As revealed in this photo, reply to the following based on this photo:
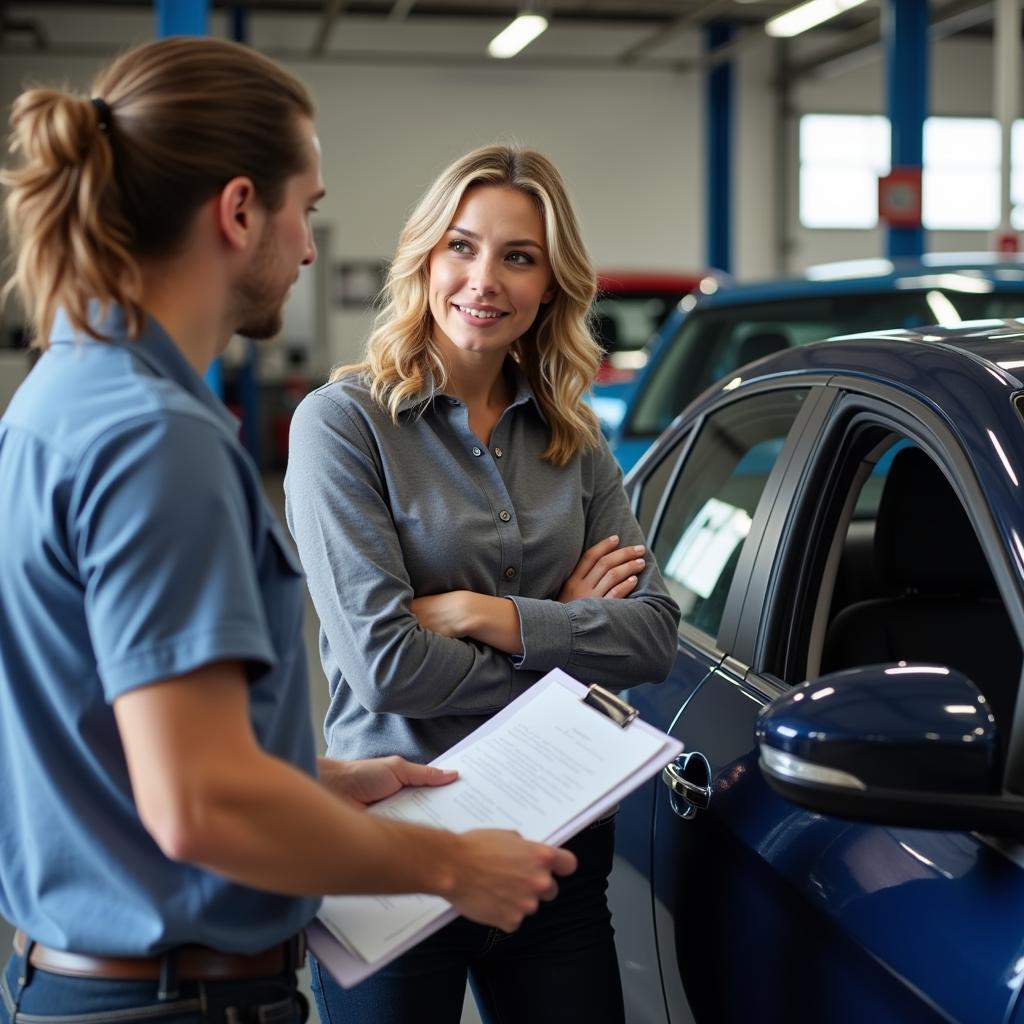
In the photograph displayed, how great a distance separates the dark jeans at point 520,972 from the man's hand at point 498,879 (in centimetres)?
49

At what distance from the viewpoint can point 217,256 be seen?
3.94 ft

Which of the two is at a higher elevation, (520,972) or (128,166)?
(128,166)

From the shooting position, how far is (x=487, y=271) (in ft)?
6.33

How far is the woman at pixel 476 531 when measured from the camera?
1.77 meters

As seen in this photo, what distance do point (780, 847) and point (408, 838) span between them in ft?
2.08

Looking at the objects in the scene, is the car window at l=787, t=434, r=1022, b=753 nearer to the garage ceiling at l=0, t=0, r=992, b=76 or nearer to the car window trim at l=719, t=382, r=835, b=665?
the car window trim at l=719, t=382, r=835, b=665

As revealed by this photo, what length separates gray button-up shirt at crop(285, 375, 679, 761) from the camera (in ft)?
5.78

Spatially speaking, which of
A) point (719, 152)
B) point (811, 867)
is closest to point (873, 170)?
point (719, 152)

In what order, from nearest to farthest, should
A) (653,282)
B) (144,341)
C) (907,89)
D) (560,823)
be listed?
(144,341) → (560,823) → (653,282) → (907,89)

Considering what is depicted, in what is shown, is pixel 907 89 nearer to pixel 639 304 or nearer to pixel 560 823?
pixel 639 304

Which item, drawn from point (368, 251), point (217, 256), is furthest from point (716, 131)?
point (217, 256)

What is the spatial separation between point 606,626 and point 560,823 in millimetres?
518

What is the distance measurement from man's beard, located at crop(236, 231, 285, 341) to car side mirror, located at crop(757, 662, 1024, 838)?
64 cm

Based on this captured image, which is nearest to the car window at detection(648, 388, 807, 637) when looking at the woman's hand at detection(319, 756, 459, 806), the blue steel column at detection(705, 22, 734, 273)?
the woman's hand at detection(319, 756, 459, 806)
